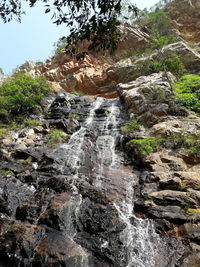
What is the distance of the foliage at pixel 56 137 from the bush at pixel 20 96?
181 inches

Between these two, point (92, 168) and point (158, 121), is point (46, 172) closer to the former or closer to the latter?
point (92, 168)

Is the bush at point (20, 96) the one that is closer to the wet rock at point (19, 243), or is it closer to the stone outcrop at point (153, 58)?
the stone outcrop at point (153, 58)

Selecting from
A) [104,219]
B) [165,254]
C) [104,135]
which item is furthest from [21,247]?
[104,135]

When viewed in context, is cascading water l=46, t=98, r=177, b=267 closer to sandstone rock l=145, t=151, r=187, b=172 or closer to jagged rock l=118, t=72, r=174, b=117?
sandstone rock l=145, t=151, r=187, b=172

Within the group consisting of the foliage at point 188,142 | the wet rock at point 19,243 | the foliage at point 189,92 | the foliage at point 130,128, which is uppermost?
the foliage at point 189,92

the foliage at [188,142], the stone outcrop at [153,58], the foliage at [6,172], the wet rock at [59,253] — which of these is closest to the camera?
the wet rock at [59,253]

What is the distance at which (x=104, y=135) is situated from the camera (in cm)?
1412

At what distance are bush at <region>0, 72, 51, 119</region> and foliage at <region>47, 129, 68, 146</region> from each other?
460 cm

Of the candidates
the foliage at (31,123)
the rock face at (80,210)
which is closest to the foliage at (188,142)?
the rock face at (80,210)

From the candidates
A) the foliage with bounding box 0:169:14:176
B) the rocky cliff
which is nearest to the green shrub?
the rocky cliff

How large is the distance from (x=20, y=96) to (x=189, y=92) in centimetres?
1211

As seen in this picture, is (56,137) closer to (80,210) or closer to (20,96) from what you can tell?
(20,96)

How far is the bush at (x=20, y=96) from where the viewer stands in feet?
52.9

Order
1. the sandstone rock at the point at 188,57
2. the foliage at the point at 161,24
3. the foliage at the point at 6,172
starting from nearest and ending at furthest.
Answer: the foliage at the point at 6,172 < the sandstone rock at the point at 188,57 < the foliage at the point at 161,24
